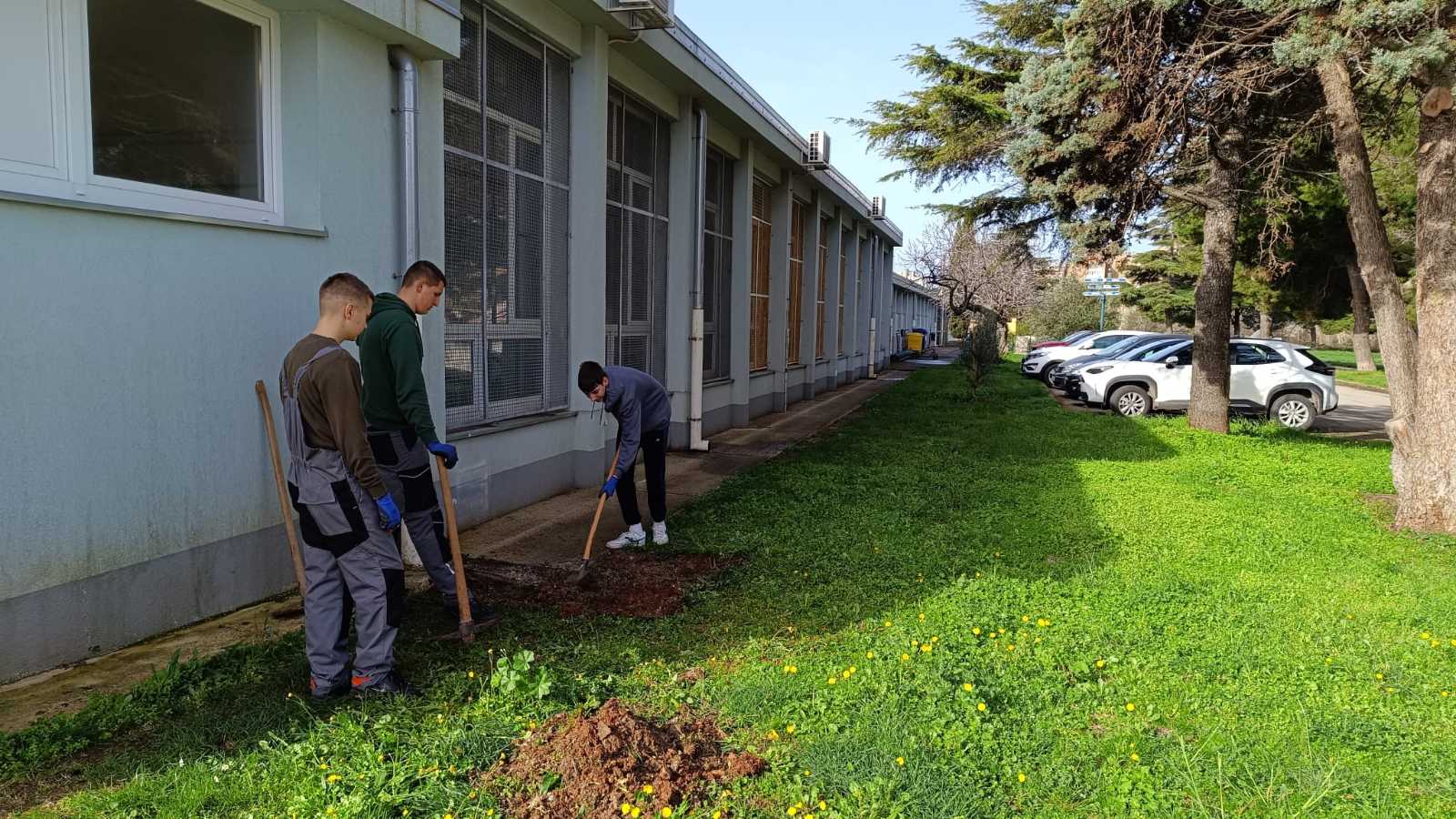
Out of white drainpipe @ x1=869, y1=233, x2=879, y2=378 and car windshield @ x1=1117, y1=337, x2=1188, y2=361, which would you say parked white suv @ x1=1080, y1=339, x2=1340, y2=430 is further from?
white drainpipe @ x1=869, y1=233, x2=879, y2=378

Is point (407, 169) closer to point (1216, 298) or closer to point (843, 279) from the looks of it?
point (1216, 298)

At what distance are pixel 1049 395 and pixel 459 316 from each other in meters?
15.7

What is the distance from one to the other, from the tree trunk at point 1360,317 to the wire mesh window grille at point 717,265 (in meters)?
26.6

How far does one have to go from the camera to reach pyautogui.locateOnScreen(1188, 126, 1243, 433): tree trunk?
44.2ft

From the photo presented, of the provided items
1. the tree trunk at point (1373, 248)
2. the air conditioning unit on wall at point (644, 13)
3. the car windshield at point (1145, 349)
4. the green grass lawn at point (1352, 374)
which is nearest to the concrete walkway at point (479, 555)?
the air conditioning unit on wall at point (644, 13)

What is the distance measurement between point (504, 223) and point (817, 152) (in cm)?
988

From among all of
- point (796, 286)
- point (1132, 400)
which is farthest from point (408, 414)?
point (1132, 400)

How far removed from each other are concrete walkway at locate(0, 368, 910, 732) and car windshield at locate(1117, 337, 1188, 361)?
769cm

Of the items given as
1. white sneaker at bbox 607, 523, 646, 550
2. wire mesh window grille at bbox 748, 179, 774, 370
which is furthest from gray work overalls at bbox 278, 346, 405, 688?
wire mesh window grille at bbox 748, 179, 774, 370

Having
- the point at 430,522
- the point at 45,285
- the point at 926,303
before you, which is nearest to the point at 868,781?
the point at 430,522

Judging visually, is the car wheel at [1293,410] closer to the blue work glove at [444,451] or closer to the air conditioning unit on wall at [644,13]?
the air conditioning unit on wall at [644,13]

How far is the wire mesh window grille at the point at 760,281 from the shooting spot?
1574 cm

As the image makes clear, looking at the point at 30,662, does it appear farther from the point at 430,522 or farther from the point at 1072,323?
the point at 1072,323

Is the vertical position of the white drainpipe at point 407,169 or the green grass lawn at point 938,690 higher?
the white drainpipe at point 407,169
